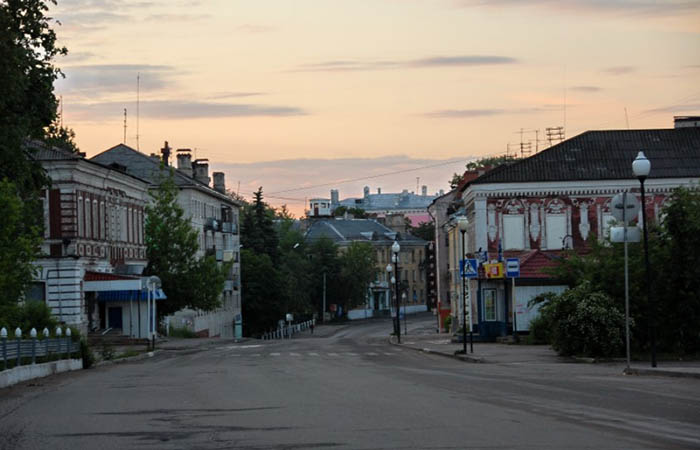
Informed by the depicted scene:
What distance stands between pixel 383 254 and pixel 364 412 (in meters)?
148

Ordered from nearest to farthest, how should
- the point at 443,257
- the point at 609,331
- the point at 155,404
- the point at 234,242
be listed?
the point at 155,404 → the point at 609,331 → the point at 443,257 → the point at 234,242

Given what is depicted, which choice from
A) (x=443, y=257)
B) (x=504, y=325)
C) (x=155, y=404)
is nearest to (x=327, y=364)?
(x=155, y=404)

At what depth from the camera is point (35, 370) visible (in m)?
29.8

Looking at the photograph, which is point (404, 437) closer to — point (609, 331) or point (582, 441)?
point (582, 441)

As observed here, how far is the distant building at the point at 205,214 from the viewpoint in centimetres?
9031

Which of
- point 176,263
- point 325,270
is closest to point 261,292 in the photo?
point 325,270

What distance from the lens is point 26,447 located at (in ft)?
43.1

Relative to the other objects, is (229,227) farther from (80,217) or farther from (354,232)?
(354,232)

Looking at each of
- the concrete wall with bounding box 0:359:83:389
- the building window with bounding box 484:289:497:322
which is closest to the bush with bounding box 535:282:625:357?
the concrete wall with bounding box 0:359:83:389

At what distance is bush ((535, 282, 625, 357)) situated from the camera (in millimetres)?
32188

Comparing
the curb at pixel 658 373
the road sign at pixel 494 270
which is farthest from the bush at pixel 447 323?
the curb at pixel 658 373

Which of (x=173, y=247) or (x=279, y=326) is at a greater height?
(x=173, y=247)

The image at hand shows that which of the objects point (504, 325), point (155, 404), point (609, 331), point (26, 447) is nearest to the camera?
point (26, 447)

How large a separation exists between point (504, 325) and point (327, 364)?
19.9 meters
